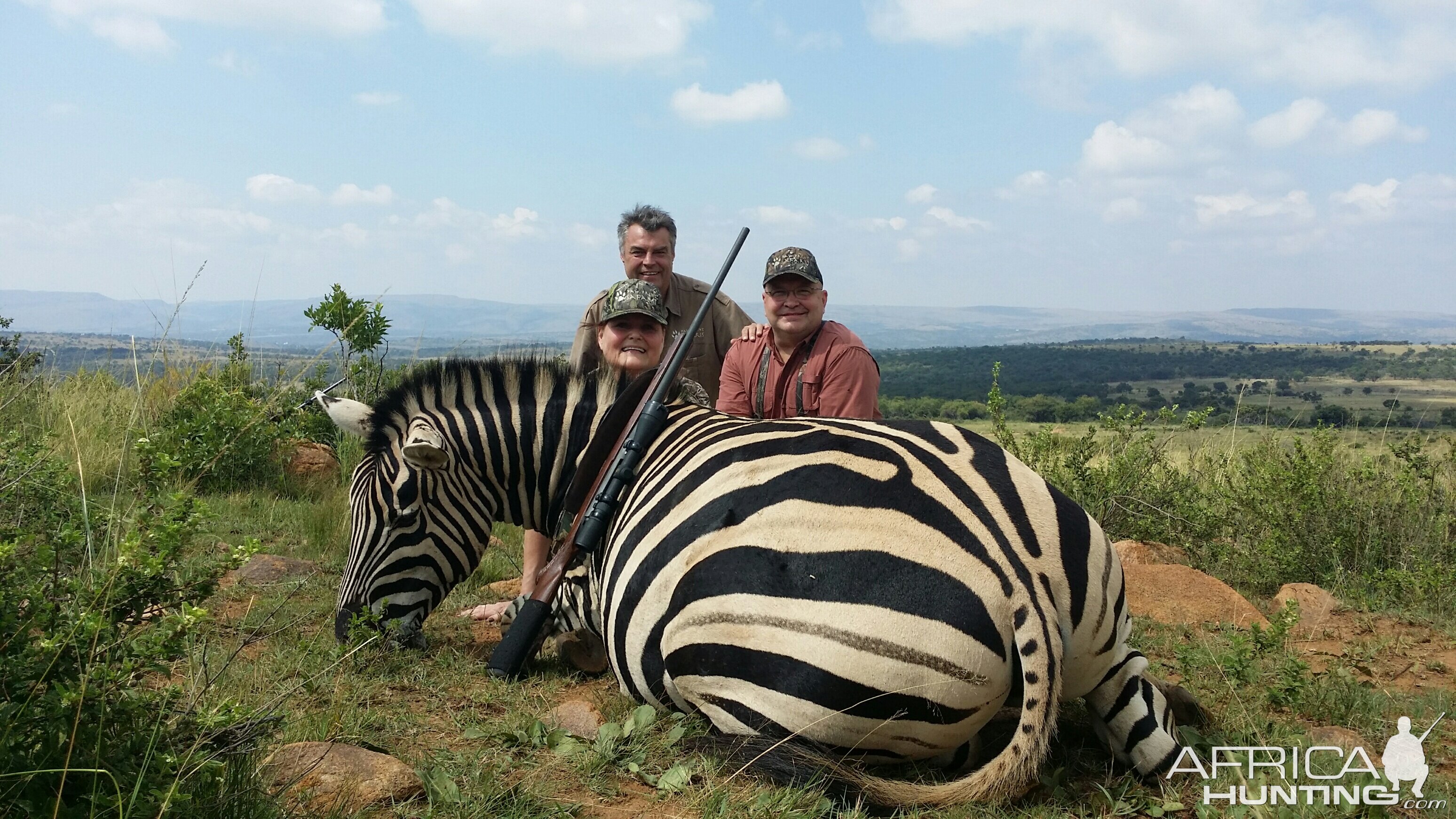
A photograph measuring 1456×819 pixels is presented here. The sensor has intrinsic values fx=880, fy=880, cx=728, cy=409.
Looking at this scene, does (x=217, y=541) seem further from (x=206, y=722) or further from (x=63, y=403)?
(x=206, y=722)

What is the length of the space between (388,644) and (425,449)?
0.97m

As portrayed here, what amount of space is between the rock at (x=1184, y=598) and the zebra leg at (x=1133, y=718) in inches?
92.2

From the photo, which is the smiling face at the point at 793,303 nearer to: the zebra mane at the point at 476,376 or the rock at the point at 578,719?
the zebra mane at the point at 476,376

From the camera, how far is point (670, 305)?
667 centimetres

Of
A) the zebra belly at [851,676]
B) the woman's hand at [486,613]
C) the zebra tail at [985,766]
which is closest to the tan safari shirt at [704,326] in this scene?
the woman's hand at [486,613]

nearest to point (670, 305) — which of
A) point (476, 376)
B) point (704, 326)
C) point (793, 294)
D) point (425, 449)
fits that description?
point (704, 326)

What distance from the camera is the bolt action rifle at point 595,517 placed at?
3.81m

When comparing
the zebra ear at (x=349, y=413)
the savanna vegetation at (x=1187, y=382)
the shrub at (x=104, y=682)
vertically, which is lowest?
the savanna vegetation at (x=1187, y=382)

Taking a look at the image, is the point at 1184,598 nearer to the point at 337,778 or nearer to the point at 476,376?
the point at 476,376

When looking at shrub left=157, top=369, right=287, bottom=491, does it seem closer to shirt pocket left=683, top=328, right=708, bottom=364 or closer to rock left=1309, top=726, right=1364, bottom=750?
shirt pocket left=683, top=328, right=708, bottom=364

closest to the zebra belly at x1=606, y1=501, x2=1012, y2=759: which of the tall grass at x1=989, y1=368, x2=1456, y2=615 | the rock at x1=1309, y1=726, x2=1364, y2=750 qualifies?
the rock at x1=1309, y1=726, x2=1364, y2=750

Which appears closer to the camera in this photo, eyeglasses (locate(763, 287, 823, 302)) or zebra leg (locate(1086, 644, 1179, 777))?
zebra leg (locate(1086, 644, 1179, 777))

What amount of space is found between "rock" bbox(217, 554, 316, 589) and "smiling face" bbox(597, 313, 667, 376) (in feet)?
8.72

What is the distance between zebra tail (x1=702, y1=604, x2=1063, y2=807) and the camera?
8.62 ft
